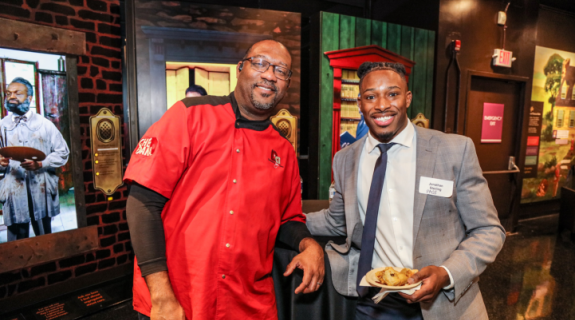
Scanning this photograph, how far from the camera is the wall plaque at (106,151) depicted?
2.92 m

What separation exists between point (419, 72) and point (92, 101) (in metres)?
3.72

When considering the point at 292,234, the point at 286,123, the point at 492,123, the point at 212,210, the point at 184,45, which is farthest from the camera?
the point at 492,123

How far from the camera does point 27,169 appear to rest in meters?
2.58

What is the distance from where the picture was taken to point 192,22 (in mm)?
2785

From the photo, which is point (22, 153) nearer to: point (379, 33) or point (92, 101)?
point (92, 101)

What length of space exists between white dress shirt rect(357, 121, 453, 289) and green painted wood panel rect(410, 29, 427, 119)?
269 cm

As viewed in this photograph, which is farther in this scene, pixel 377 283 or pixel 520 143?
pixel 520 143

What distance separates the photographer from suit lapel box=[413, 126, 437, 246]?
4.33 feet

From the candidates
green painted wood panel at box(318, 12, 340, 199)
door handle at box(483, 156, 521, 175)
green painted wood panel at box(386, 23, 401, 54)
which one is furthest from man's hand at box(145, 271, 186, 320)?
door handle at box(483, 156, 521, 175)

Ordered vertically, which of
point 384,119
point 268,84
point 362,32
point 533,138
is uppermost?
point 362,32

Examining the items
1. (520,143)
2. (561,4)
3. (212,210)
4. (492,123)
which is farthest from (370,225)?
(561,4)

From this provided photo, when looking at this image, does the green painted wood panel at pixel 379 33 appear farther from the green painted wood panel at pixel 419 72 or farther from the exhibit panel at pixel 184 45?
the exhibit panel at pixel 184 45

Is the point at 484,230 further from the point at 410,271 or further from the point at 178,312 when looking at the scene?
the point at 178,312

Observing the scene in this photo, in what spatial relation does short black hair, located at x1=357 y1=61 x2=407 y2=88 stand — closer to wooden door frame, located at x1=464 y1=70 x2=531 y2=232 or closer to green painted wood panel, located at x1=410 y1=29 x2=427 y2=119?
green painted wood panel, located at x1=410 y1=29 x2=427 y2=119
